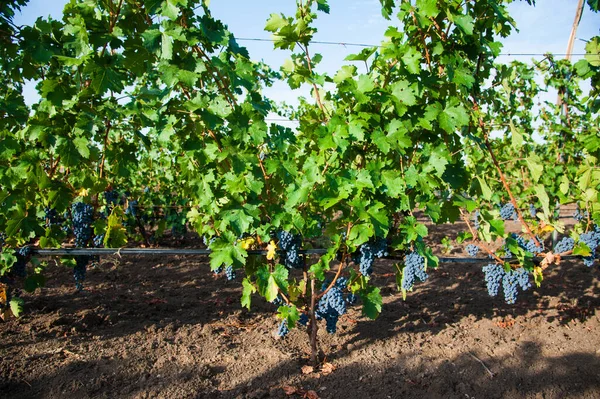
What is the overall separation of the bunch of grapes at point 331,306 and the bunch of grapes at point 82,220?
1.96m

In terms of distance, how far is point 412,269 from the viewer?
9.18 feet

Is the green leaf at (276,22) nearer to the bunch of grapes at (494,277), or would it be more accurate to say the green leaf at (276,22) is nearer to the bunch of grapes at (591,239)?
the bunch of grapes at (494,277)

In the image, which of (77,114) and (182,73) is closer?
(182,73)

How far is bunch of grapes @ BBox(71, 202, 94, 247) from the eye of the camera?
3.30 m

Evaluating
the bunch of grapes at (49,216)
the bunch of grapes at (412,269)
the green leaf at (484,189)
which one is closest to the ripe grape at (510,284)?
the green leaf at (484,189)

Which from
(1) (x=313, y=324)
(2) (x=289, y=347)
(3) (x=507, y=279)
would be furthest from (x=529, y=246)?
(2) (x=289, y=347)

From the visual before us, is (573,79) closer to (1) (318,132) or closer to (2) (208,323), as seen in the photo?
(1) (318,132)

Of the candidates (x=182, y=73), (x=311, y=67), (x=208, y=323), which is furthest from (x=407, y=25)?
(x=208, y=323)

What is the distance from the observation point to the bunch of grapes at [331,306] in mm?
2824

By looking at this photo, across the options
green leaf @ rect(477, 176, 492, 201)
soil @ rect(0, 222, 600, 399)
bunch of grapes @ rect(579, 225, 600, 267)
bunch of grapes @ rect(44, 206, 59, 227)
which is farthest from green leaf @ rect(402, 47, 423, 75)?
bunch of grapes @ rect(44, 206, 59, 227)

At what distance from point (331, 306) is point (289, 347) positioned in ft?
2.59

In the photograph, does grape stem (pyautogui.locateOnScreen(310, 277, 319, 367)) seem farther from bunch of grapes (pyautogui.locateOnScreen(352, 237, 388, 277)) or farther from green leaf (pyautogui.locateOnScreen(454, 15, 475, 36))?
green leaf (pyautogui.locateOnScreen(454, 15, 475, 36))

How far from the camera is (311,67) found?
2.69 m

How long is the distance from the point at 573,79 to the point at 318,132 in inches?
222
